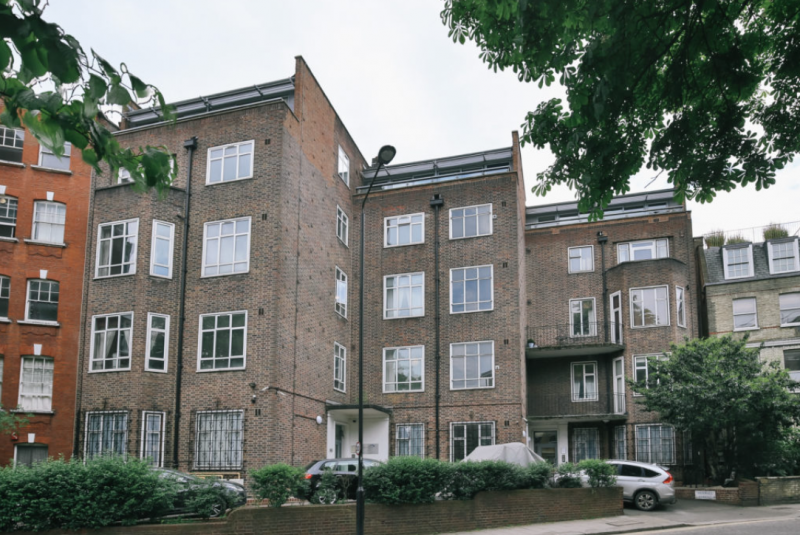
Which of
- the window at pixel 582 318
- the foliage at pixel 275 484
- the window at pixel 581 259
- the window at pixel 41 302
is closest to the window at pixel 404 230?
Result: the window at pixel 581 259

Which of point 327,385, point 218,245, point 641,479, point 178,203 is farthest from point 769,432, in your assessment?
point 178,203

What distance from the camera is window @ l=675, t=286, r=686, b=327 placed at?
31109 mm

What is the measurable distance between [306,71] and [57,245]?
418 inches

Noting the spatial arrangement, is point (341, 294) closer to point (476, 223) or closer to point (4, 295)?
point (476, 223)

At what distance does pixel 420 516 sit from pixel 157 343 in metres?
11.1

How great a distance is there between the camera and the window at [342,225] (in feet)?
98.5

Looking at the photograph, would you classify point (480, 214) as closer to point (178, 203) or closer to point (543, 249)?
point (543, 249)

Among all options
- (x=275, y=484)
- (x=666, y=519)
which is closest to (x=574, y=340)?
(x=666, y=519)

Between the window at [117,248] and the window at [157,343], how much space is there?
5.80 feet

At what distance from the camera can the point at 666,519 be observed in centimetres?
2036

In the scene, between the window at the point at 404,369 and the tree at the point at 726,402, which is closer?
the tree at the point at 726,402

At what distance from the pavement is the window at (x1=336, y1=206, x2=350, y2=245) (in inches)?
571

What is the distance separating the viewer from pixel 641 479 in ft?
74.9

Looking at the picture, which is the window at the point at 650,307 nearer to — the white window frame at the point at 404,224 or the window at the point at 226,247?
the white window frame at the point at 404,224
